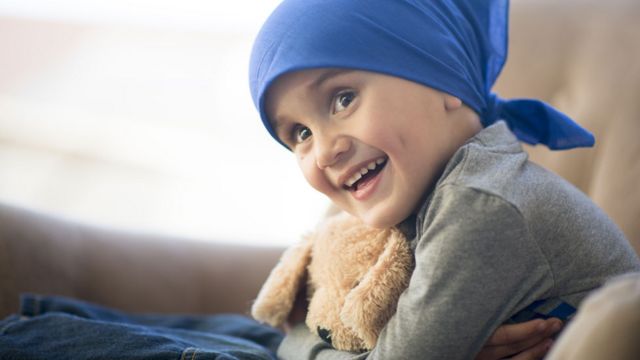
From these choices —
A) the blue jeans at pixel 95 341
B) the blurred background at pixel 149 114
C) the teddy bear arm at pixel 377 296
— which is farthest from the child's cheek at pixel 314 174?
the blurred background at pixel 149 114

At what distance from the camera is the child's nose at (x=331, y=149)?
0.71 m

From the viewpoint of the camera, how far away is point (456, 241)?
2.04 ft

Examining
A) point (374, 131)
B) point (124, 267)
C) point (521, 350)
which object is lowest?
point (124, 267)

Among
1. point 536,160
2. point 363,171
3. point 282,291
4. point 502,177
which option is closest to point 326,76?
point 363,171

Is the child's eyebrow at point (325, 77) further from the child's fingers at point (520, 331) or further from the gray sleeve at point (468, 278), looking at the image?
the child's fingers at point (520, 331)

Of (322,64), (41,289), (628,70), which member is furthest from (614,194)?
(41,289)

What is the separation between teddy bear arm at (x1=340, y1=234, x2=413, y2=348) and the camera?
2.26ft

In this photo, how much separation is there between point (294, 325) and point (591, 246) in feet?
1.42

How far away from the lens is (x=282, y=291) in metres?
0.89

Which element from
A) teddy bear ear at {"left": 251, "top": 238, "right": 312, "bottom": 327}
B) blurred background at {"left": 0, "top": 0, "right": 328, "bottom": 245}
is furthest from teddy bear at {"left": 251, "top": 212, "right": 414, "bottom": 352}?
blurred background at {"left": 0, "top": 0, "right": 328, "bottom": 245}

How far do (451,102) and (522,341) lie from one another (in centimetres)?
28

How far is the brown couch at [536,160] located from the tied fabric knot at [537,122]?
0.18m

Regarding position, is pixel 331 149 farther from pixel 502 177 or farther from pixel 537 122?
pixel 537 122

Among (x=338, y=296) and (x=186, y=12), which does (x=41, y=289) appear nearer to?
(x=338, y=296)
